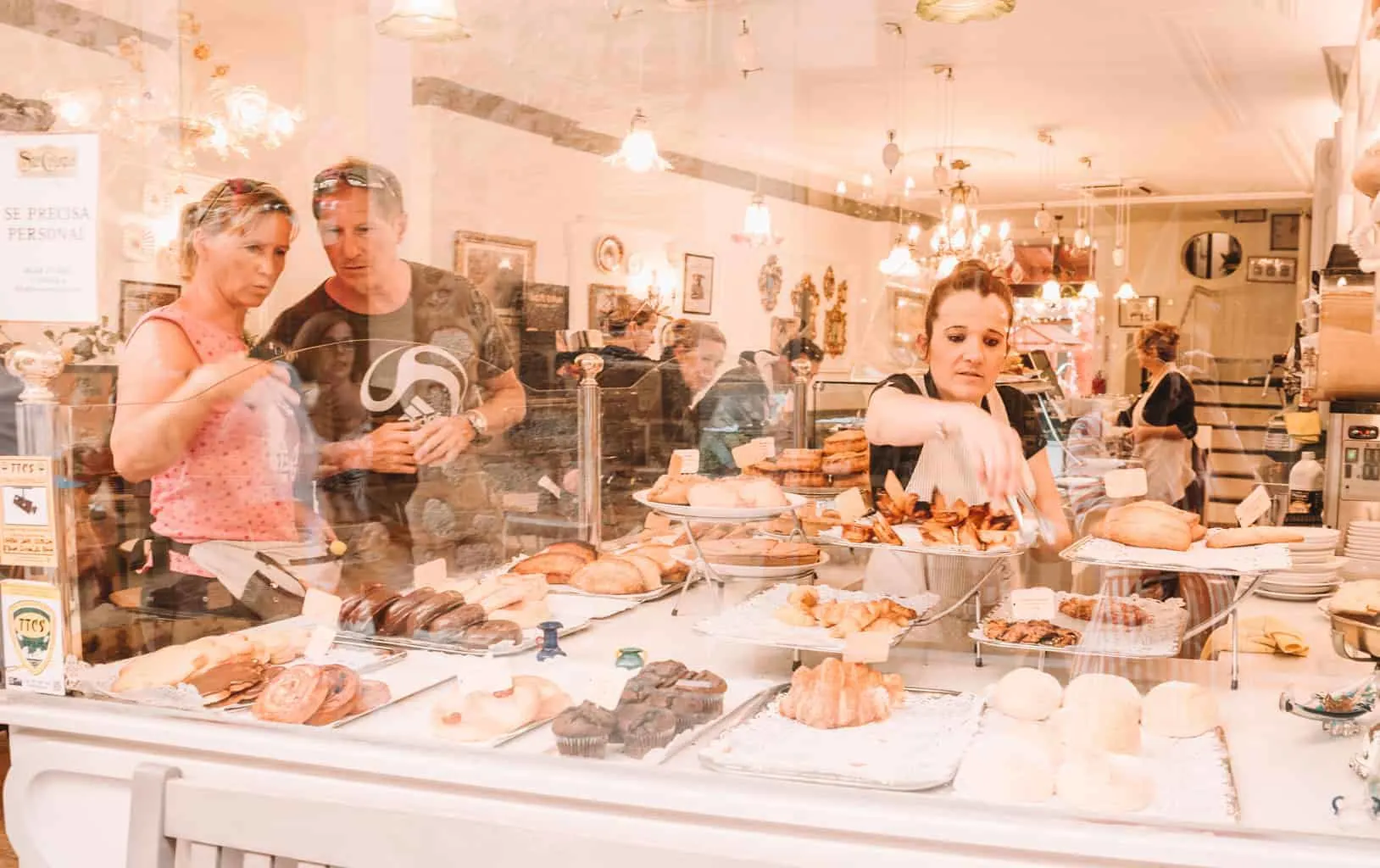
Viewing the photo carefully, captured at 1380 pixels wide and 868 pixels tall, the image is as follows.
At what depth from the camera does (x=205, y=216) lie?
2264 millimetres

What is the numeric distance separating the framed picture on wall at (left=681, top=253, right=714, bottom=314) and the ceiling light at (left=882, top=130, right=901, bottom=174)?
1.25 ft

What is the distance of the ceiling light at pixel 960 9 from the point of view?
164 cm

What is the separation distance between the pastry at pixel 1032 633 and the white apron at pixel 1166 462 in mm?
222

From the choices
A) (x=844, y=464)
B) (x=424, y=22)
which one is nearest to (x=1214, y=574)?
(x=844, y=464)

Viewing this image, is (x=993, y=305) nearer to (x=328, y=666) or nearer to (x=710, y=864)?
(x=710, y=864)

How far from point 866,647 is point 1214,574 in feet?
1.54

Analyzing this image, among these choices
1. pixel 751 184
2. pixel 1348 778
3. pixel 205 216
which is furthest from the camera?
pixel 205 216

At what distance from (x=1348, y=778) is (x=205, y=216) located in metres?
2.18

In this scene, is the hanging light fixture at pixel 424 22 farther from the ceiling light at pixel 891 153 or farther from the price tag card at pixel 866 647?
the price tag card at pixel 866 647

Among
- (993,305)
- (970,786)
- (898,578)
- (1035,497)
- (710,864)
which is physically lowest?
(710,864)

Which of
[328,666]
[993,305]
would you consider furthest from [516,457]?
[993,305]

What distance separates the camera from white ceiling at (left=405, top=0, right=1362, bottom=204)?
1.42 meters

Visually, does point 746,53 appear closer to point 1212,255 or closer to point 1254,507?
point 1212,255

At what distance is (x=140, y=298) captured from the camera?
194 centimetres
